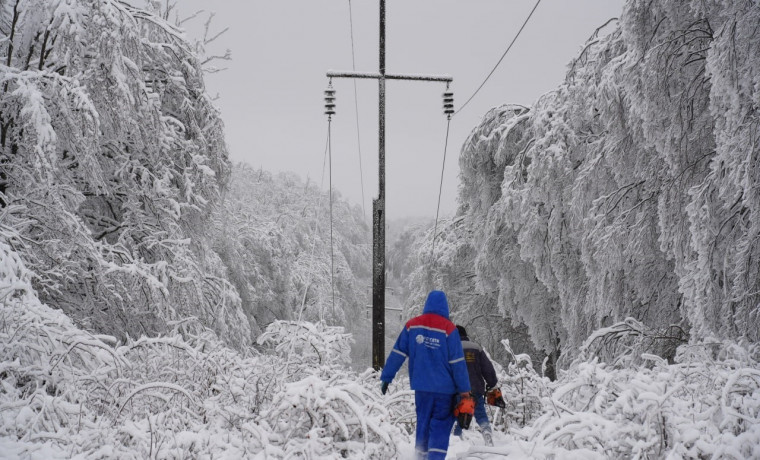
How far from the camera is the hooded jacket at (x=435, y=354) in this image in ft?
13.5

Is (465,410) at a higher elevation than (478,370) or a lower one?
lower

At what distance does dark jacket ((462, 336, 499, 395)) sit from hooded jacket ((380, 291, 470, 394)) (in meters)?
0.82

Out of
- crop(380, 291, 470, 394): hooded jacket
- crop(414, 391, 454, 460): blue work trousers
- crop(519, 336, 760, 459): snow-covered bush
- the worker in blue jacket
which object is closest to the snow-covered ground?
crop(519, 336, 760, 459): snow-covered bush

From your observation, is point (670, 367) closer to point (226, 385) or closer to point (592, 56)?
point (226, 385)

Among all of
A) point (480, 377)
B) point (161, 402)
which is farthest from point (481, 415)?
point (161, 402)

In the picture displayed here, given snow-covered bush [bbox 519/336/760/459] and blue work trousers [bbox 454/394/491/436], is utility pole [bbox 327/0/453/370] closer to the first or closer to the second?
blue work trousers [bbox 454/394/491/436]

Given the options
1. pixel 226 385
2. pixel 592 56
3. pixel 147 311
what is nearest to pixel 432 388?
pixel 226 385

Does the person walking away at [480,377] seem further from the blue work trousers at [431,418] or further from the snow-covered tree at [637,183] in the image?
the snow-covered tree at [637,183]

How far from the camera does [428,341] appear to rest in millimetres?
4219

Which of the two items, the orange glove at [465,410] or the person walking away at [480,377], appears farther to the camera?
the person walking away at [480,377]

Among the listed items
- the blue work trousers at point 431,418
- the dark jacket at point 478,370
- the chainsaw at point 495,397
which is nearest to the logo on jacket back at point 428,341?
the blue work trousers at point 431,418

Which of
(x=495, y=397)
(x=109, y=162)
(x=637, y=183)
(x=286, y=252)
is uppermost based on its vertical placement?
(x=109, y=162)

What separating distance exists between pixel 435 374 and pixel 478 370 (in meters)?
0.98

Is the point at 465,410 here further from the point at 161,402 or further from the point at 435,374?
the point at 161,402
